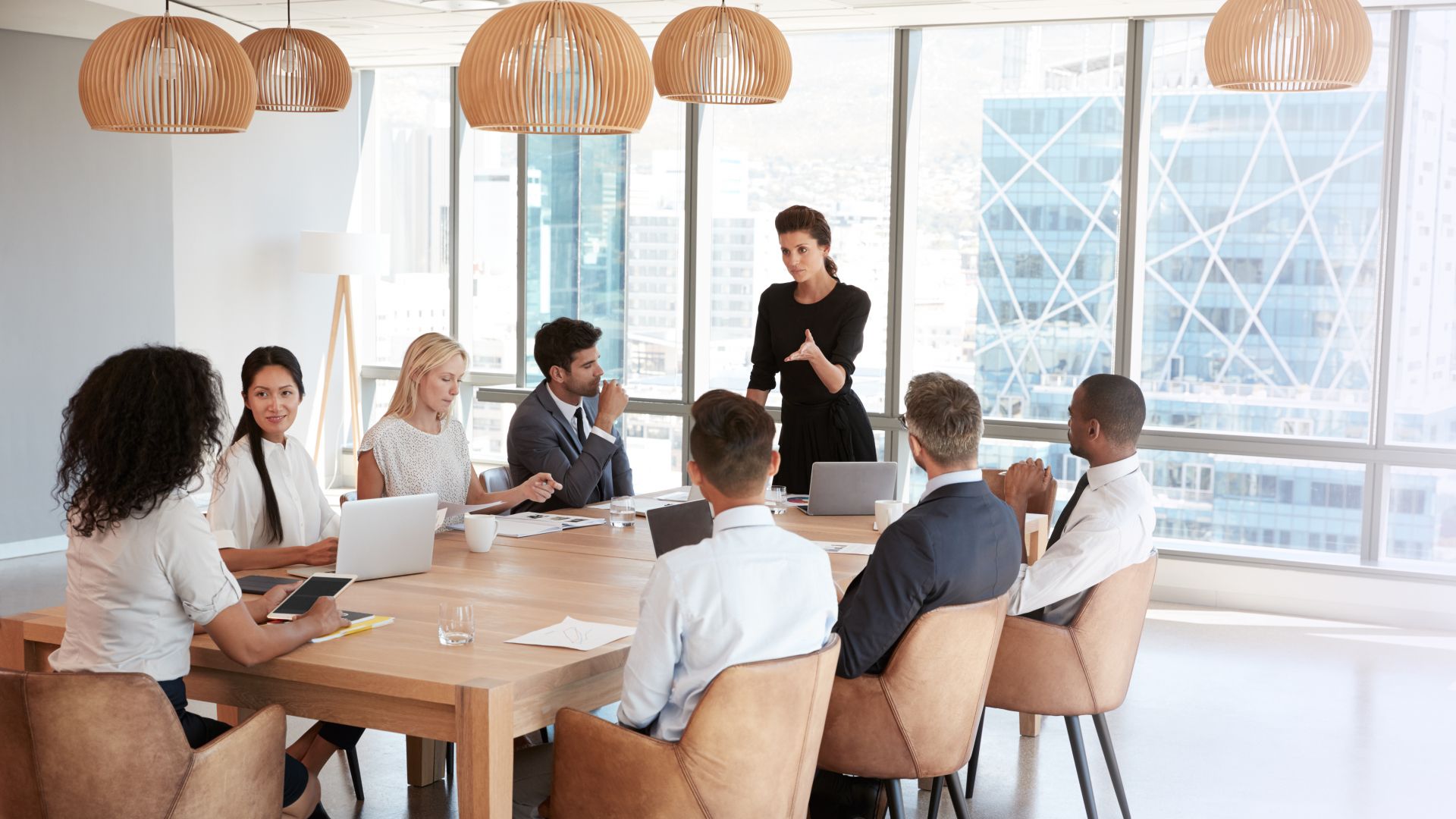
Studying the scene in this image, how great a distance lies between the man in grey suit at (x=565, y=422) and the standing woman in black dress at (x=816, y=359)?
815 mm

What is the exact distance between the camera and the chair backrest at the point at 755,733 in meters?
2.35

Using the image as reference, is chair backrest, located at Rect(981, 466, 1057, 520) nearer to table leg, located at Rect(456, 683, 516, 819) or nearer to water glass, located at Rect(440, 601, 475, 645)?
water glass, located at Rect(440, 601, 475, 645)

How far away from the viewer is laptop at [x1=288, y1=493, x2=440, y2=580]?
3215 mm

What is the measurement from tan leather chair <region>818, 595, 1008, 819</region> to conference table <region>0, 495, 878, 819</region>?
54 cm

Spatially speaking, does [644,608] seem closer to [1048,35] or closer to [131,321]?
[1048,35]

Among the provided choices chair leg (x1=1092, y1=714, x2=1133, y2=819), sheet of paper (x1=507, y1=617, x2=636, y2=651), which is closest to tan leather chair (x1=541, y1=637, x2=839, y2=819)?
sheet of paper (x1=507, y1=617, x2=636, y2=651)

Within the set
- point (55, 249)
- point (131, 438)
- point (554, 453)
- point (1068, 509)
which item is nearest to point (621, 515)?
point (554, 453)

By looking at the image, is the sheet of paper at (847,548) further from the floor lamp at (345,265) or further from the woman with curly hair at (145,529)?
the floor lamp at (345,265)

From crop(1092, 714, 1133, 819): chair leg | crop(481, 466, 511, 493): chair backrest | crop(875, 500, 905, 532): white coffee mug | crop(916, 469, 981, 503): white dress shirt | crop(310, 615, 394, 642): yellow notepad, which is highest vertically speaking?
crop(916, 469, 981, 503): white dress shirt

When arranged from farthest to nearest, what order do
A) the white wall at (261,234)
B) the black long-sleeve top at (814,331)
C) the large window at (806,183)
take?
1. the white wall at (261,234)
2. the large window at (806,183)
3. the black long-sleeve top at (814,331)

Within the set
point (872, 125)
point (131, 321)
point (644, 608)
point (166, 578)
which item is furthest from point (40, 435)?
point (644, 608)

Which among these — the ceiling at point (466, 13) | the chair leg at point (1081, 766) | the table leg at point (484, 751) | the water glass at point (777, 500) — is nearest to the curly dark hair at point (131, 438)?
the table leg at point (484, 751)

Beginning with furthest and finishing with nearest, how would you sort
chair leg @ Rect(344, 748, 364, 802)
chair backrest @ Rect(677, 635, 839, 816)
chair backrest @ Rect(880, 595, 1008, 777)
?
chair leg @ Rect(344, 748, 364, 802) → chair backrest @ Rect(880, 595, 1008, 777) → chair backrest @ Rect(677, 635, 839, 816)

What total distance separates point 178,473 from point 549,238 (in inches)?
237
